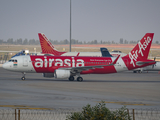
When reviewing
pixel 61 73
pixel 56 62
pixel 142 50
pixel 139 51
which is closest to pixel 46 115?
pixel 61 73

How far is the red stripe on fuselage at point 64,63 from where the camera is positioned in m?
43.8

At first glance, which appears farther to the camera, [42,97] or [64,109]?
[42,97]

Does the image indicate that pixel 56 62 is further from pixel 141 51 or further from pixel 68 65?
pixel 141 51

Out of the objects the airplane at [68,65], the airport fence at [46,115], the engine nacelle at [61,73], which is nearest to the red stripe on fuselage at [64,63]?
the airplane at [68,65]

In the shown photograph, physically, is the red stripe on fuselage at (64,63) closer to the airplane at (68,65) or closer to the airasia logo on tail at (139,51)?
the airplane at (68,65)

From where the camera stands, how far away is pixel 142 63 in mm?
46969

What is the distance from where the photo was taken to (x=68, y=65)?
44.8 meters

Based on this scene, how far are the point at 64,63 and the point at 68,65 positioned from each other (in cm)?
71

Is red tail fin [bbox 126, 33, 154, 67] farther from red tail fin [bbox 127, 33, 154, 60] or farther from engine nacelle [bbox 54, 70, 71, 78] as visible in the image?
engine nacelle [bbox 54, 70, 71, 78]

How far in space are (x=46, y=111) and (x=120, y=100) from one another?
8.38m

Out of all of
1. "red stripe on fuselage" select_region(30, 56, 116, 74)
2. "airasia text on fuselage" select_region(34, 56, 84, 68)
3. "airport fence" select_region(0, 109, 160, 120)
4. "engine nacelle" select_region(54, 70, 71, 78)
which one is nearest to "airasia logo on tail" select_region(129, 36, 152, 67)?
"red stripe on fuselage" select_region(30, 56, 116, 74)

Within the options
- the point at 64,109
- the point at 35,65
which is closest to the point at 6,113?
the point at 64,109

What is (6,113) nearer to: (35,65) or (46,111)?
(46,111)

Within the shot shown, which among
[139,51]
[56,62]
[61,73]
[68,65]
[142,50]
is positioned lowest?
[61,73]
